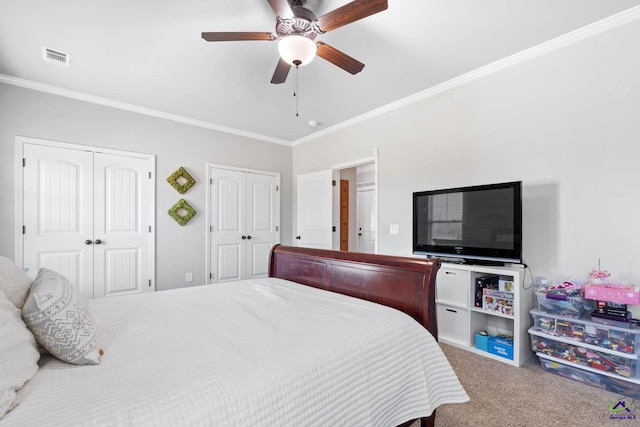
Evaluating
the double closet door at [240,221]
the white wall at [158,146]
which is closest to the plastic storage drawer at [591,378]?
the double closet door at [240,221]

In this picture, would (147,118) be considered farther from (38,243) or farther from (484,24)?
(484,24)

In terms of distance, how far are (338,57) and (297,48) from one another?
0.38 m

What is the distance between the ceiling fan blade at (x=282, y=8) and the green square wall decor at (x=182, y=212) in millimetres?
2928

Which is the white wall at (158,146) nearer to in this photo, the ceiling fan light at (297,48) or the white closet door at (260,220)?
the white closet door at (260,220)

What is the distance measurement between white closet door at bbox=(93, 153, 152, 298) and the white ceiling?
838 mm

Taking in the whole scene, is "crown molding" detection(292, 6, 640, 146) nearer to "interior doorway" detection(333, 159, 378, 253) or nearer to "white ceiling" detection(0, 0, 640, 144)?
"white ceiling" detection(0, 0, 640, 144)

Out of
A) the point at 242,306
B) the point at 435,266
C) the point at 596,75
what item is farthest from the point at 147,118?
the point at 596,75

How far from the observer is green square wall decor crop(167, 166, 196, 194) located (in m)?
3.97

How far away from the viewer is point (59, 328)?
38.2 inches

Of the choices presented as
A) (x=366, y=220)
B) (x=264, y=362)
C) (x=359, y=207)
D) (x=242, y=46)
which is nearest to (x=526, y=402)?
(x=264, y=362)

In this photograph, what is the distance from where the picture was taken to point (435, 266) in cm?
152

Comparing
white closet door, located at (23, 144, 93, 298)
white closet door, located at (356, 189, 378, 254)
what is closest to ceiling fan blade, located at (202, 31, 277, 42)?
white closet door, located at (23, 144, 93, 298)

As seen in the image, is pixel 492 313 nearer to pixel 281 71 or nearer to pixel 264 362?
pixel 264 362

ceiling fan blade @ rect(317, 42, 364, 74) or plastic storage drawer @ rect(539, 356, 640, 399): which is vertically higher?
ceiling fan blade @ rect(317, 42, 364, 74)
